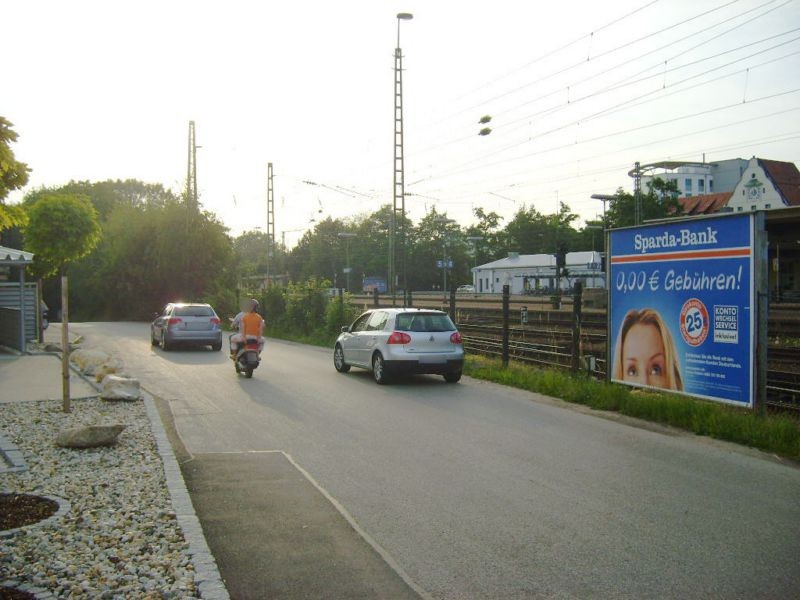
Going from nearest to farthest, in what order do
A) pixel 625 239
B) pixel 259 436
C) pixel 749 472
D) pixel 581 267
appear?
1. pixel 749 472
2. pixel 259 436
3. pixel 625 239
4. pixel 581 267

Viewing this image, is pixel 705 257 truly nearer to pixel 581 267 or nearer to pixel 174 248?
pixel 174 248

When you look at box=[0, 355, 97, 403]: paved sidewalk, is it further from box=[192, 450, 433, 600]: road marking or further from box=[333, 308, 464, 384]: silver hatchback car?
box=[192, 450, 433, 600]: road marking

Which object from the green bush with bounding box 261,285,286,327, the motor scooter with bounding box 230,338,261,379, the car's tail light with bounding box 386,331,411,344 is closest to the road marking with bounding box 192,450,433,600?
the car's tail light with bounding box 386,331,411,344

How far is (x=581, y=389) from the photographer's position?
42.9ft

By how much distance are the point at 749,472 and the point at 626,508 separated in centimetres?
219

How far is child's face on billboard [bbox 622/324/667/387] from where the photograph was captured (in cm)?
1196

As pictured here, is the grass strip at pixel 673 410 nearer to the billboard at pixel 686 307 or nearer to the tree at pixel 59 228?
the billboard at pixel 686 307

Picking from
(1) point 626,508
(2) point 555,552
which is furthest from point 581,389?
(2) point 555,552

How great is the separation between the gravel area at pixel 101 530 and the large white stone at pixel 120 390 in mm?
2801

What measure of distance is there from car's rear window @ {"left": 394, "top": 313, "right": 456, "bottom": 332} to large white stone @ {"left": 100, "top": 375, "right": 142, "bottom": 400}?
508cm

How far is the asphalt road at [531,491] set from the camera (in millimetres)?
4906

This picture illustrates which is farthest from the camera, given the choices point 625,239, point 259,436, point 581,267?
point 581,267

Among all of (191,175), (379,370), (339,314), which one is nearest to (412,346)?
(379,370)

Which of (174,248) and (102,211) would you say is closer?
(174,248)
